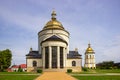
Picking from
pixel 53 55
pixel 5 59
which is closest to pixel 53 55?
pixel 53 55

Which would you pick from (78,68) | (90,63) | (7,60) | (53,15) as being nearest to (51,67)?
(78,68)

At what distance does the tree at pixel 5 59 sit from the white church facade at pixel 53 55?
7.70 metres

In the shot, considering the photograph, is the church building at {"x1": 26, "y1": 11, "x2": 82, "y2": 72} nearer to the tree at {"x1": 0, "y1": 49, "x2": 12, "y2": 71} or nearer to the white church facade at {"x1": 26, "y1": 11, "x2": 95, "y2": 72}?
the white church facade at {"x1": 26, "y1": 11, "x2": 95, "y2": 72}

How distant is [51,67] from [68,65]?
7.28m

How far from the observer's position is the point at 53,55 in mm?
48031

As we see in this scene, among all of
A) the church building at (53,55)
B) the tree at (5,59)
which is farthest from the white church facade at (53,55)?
the tree at (5,59)

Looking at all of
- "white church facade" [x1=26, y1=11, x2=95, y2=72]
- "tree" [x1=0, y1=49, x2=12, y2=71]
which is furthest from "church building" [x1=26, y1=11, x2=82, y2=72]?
"tree" [x1=0, y1=49, x2=12, y2=71]

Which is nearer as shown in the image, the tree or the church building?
the church building

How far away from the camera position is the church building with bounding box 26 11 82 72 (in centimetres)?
4778

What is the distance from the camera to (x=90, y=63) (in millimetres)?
93312

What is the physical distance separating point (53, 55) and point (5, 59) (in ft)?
58.6

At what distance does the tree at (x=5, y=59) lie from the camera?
56312mm

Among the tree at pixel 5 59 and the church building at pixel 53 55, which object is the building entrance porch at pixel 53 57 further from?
the tree at pixel 5 59

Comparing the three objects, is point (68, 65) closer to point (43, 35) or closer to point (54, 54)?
point (54, 54)
